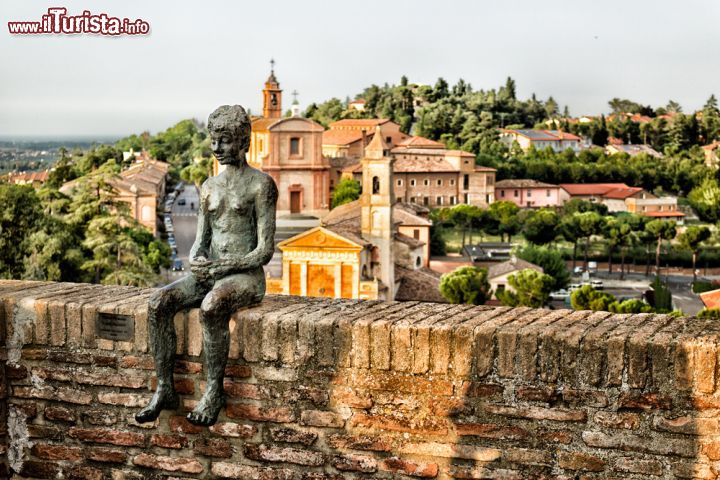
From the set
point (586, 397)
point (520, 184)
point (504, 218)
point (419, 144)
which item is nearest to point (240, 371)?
point (586, 397)

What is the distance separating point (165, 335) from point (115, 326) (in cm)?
33

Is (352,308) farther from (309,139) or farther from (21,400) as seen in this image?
(309,139)

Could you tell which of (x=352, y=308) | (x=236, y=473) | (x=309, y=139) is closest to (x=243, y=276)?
(x=352, y=308)

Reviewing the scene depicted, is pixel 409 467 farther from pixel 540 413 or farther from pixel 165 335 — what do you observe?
pixel 165 335

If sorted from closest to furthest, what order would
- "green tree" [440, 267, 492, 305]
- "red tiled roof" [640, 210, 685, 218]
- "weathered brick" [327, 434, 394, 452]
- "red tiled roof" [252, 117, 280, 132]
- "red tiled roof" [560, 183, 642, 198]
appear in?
"weathered brick" [327, 434, 394, 452], "green tree" [440, 267, 492, 305], "red tiled roof" [252, 117, 280, 132], "red tiled roof" [640, 210, 685, 218], "red tiled roof" [560, 183, 642, 198]

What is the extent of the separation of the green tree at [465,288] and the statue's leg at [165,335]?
33077 mm

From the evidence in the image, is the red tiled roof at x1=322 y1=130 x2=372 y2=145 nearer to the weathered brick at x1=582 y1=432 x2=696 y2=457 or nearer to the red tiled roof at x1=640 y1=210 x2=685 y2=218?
the red tiled roof at x1=640 y1=210 x2=685 y2=218

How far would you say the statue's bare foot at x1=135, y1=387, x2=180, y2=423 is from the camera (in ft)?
15.4

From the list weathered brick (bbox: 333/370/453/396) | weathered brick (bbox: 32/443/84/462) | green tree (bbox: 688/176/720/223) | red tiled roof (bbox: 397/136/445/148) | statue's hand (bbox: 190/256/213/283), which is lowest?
green tree (bbox: 688/176/720/223)

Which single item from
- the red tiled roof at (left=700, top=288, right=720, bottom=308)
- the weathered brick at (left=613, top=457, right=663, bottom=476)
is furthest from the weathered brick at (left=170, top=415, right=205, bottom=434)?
the red tiled roof at (left=700, top=288, right=720, bottom=308)

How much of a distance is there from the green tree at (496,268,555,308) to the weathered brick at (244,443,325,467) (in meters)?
33.8

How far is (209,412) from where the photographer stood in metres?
4.58

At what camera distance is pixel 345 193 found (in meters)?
66.4

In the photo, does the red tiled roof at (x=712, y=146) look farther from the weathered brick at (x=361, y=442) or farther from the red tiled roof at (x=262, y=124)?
the weathered brick at (x=361, y=442)
